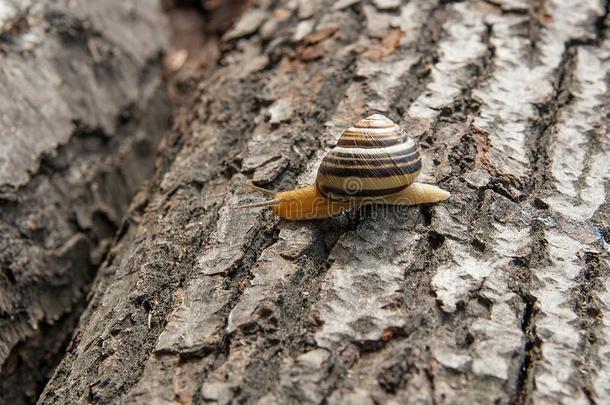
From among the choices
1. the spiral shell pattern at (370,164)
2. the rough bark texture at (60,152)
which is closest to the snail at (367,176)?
the spiral shell pattern at (370,164)

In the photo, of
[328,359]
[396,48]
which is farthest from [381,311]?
[396,48]

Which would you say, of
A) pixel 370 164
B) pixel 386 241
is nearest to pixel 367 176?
pixel 370 164

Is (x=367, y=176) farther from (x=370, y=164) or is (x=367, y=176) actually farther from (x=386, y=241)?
(x=386, y=241)

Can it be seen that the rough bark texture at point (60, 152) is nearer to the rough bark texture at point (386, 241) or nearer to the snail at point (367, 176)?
the rough bark texture at point (386, 241)

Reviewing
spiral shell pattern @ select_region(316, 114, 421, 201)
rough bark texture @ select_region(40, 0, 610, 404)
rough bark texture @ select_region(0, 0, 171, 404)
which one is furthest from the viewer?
rough bark texture @ select_region(0, 0, 171, 404)

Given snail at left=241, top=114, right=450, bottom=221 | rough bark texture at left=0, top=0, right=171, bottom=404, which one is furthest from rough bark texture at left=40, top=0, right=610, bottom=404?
rough bark texture at left=0, top=0, right=171, bottom=404

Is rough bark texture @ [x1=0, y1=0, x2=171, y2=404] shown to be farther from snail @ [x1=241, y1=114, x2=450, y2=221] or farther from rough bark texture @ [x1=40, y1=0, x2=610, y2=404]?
snail @ [x1=241, y1=114, x2=450, y2=221]
